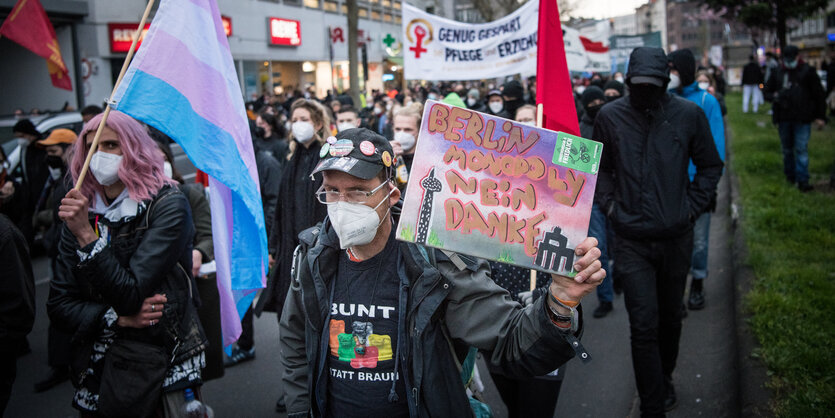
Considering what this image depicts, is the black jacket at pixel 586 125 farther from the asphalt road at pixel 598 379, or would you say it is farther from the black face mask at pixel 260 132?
the black face mask at pixel 260 132

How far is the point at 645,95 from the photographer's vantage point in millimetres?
3885

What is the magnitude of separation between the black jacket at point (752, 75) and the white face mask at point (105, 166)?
77.9 feet

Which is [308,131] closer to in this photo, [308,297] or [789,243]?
[308,297]

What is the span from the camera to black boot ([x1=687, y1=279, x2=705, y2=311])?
20.1 ft

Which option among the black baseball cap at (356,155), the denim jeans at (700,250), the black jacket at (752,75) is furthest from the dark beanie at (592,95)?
the black jacket at (752,75)

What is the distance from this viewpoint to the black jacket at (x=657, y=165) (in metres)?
3.89

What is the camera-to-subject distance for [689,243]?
13.2ft

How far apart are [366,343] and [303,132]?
2.86 meters

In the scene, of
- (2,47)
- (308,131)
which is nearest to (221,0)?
(2,47)

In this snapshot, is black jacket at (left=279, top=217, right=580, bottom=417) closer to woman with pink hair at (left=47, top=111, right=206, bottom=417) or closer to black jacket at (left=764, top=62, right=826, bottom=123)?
woman with pink hair at (left=47, top=111, right=206, bottom=417)

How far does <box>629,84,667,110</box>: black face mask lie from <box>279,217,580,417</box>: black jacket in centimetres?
212

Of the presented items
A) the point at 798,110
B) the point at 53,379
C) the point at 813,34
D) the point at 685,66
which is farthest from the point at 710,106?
the point at 813,34

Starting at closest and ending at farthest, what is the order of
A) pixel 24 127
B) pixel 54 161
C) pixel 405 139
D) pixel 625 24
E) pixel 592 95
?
pixel 405 139 → pixel 54 161 → pixel 592 95 → pixel 24 127 → pixel 625 24

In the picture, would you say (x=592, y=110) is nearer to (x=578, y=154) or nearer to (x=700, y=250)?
(x=700, y=250)
